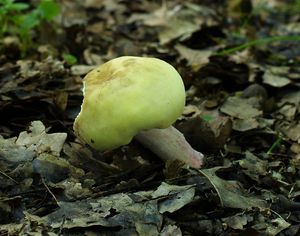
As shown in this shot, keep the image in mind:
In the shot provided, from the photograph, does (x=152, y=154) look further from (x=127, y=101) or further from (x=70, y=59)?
→ (x=70, y=59)

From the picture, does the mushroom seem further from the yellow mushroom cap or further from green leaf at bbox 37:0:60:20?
green leaf at bbox 37:0:60:20

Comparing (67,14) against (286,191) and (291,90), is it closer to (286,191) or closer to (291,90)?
(291,90)

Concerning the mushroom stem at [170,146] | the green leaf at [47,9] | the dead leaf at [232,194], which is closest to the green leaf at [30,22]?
the green leaf at [47,9]

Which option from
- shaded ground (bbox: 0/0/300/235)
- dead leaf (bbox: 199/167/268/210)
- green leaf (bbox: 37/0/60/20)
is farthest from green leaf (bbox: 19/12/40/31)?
dead leaf (bbox: 199/167/268/210)

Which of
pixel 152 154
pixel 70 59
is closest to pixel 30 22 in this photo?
pixel 70 59

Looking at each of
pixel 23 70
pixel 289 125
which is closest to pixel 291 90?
pixel 289 125

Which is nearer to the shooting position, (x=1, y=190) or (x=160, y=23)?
(x=1, y=190)
